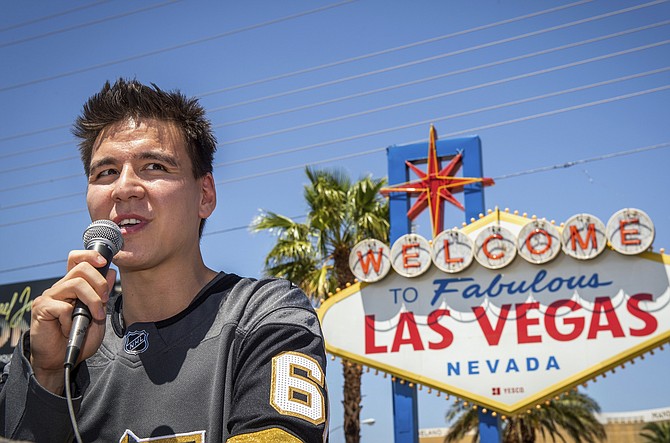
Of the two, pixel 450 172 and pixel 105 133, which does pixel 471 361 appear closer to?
pixel 450 172

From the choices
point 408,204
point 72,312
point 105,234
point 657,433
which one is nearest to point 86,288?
point 72,312

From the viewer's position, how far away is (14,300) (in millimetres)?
23297

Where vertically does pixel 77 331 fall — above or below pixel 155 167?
below

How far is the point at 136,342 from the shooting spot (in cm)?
253

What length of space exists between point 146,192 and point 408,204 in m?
13.2

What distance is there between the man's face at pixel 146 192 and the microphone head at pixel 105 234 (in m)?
0.11

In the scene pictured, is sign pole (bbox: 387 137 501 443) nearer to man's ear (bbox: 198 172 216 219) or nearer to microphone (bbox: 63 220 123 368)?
man's ear (bbox: 198 172 216 219)

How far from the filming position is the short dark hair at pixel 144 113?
273 cm

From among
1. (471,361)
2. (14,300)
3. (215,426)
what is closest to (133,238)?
(215,426)

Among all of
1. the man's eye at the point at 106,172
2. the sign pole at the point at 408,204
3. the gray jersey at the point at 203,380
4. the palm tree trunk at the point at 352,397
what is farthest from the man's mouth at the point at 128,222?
the palm tree trunk at the point at 352,397

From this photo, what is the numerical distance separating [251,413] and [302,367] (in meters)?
0.19

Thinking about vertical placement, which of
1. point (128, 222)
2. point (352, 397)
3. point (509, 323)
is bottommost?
point (128, 222)

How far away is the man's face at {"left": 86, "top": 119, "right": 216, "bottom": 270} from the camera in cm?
254

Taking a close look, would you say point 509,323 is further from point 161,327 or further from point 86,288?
point 86,288
